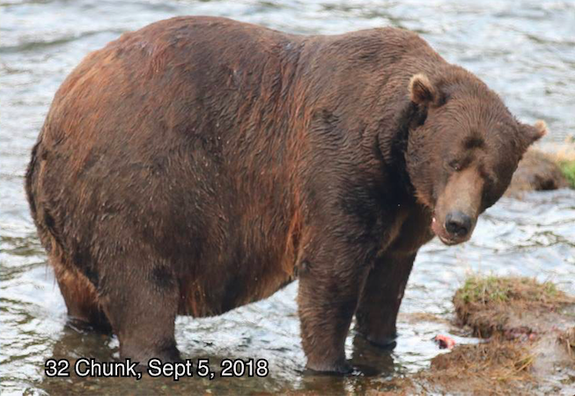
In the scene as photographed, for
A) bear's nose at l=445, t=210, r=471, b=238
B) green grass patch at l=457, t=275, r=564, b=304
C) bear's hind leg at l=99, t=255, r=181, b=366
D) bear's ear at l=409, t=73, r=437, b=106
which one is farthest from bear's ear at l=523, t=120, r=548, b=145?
bear's hind leg at l=99, t=255, r=181, b=366

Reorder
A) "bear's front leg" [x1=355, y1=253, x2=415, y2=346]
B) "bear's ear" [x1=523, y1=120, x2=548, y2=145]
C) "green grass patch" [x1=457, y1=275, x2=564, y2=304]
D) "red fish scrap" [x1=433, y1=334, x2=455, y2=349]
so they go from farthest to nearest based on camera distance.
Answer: "green grass patch" [x1=457, y1=275, x2=564, y2=304]
"red fish scrap" [x1=433, y1=334, x2=455, y2=349]
"bear's front leg" [x1=355, y1=253, x2=415, y2=346]
"bear's ear" [x1=523, y1=120, x2=548, y2=145]

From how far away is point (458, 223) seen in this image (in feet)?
23.3

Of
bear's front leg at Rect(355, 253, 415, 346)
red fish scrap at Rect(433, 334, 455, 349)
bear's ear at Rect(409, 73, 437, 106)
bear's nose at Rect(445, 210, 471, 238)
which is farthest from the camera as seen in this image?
red fish scrap at Rect(433, 334, 455, 349)

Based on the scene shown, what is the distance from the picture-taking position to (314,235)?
773 centimetres

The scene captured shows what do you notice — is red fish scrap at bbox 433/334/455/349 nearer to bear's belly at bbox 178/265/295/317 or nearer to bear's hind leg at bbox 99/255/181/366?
bear's belly at bbox 178/265/295/317

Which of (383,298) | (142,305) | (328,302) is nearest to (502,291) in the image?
(383,298)

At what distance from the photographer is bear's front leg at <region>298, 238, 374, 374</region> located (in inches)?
304

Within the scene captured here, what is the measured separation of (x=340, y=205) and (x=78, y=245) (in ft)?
5.66

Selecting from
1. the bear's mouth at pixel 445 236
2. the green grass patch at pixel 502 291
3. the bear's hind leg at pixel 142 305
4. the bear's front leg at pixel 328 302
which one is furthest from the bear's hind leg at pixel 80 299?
the green grass patch at pixel 502 291

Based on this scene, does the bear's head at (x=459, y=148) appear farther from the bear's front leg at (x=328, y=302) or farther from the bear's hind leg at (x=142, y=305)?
the bear's hind leg at (x=142, y=305)

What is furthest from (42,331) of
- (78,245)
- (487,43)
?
(487,43)

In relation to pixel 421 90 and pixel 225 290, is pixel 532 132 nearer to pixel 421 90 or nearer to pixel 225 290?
pixel 421 90

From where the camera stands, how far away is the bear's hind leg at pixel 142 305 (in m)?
7.70

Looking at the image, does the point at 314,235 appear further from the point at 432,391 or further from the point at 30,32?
the point at 30,32
